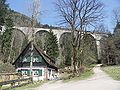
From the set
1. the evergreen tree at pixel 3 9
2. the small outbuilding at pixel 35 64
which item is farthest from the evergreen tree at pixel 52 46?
the small outbuilding at pixel 35 64

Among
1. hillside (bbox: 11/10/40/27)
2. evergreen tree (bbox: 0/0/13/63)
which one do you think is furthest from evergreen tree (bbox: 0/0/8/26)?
hillside (bbox: 11/10/40/27)

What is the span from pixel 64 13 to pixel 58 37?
46830mm

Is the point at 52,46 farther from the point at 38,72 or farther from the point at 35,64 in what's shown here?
the point at 38,72

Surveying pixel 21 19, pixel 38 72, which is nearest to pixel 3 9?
pixel 21 19

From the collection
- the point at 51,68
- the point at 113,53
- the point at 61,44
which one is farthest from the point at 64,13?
the point at 61,44

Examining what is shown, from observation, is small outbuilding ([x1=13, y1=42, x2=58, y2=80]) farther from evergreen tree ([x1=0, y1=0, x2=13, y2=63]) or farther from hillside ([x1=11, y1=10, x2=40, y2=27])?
evergreen tree ([x1=0, y1=0, x2=13, y2=63])

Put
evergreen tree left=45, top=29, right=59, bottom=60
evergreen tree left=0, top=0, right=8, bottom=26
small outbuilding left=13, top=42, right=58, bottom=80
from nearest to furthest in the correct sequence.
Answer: small outbuilding left=13, top=42, right=58, bottom=80 → evergreen tree left=0, top=0, right=8, bottom=26 → evergreen tree left=45, top=29, right=59, bottom=60

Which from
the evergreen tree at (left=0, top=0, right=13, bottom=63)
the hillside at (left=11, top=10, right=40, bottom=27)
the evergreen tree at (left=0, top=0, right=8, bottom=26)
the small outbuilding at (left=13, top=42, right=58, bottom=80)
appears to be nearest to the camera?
the hillside at (left=11, top=10, right=40, bottom=27)

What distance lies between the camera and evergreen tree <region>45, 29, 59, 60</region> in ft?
232

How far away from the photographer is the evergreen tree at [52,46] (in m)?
70.7

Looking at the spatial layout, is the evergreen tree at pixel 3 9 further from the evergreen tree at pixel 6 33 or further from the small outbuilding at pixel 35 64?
the small outbuilding at pixel 35 64

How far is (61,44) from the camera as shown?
83.4 meters

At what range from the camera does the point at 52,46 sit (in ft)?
236

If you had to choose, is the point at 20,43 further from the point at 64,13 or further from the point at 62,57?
the point at 64,13
